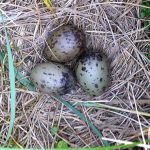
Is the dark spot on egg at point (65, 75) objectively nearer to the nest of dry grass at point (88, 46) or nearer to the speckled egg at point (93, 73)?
the speckled egg at point (93, 73)

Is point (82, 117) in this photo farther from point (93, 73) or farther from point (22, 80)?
point (22, 80)

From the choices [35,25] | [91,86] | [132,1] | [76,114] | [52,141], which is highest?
[132,1]

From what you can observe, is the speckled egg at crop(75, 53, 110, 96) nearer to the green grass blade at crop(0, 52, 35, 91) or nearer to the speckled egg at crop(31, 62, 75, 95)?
the speckled egg at crop(31, 62, 75, 95)

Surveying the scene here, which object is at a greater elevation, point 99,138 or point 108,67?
point 108,67

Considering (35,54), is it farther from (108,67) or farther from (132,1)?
(132,1)

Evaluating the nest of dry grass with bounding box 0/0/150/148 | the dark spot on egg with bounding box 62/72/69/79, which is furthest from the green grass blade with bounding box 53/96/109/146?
the dark spot on egg with bounding box 62/72/69/79

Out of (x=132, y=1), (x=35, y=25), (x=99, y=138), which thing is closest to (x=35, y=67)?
(x=35, y=25)
